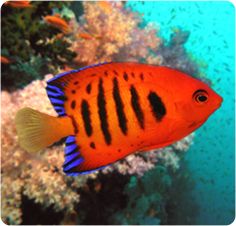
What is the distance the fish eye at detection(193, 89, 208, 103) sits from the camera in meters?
1.09

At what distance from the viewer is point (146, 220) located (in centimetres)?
500

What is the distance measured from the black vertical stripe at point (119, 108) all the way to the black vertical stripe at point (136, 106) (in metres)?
0.04

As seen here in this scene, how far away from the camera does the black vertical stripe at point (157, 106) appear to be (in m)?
1.09

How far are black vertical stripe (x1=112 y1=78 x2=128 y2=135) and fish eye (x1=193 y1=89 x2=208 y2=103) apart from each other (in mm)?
256

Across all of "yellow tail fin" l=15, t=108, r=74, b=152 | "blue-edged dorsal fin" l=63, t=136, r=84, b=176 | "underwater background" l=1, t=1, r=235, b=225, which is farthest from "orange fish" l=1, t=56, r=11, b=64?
"blue-edged dorsal fin" l=63, t=136, r=84, b=176

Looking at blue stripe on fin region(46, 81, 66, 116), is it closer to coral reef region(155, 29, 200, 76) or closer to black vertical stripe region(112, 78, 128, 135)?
black vertical stripe region(112, 78, 128, 135)

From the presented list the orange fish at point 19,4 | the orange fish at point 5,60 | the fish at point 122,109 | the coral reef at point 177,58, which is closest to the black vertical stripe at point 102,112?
the fish at point 122,109

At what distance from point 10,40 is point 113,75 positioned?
12.1 ft

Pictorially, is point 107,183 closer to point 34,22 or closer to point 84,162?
point 34,22

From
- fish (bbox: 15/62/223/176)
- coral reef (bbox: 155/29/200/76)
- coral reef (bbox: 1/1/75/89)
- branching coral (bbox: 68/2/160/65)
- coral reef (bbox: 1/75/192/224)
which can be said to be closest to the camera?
fish (bbox: 15/62/223/176)

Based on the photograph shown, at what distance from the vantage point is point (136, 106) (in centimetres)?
110

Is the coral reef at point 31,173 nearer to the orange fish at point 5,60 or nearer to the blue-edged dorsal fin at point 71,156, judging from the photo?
the orange fish at point 5,60

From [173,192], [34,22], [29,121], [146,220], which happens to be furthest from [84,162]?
[173,192]

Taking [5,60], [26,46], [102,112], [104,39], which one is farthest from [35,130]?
[104,39]
